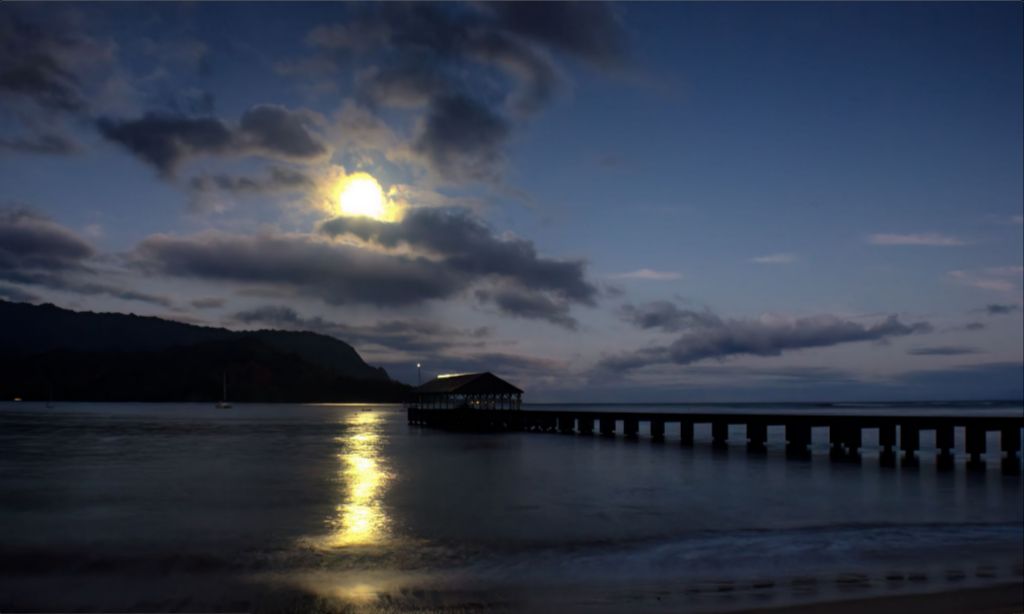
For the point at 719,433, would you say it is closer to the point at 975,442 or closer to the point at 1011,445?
the point at 975,442

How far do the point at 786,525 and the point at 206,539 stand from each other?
43.8 ft

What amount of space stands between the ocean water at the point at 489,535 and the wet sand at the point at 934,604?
0.41 metres

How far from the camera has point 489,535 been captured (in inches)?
645

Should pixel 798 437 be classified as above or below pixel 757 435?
above

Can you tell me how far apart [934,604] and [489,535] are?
29.9 feet

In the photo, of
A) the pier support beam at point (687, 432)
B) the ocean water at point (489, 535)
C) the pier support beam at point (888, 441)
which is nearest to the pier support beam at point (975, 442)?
the pier support beam at point (888, 441)

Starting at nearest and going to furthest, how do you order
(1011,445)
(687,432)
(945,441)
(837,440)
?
1. (1011,445)
2. (945,441)
3. (837,440)
4. (687,432)

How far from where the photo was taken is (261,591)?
445 inches

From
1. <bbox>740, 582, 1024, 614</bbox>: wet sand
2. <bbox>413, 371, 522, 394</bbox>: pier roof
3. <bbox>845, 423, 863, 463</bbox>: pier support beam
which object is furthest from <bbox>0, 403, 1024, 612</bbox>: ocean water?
<bbox>413, 371, 522, 394</bbox>: pier roof

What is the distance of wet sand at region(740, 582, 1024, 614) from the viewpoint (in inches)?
363

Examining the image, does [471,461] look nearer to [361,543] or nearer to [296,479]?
[296,479]

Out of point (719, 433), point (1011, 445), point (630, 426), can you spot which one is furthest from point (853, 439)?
point (630, 426)

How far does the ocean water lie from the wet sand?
1.34 feet

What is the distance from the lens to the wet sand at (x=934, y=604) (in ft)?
30.3
